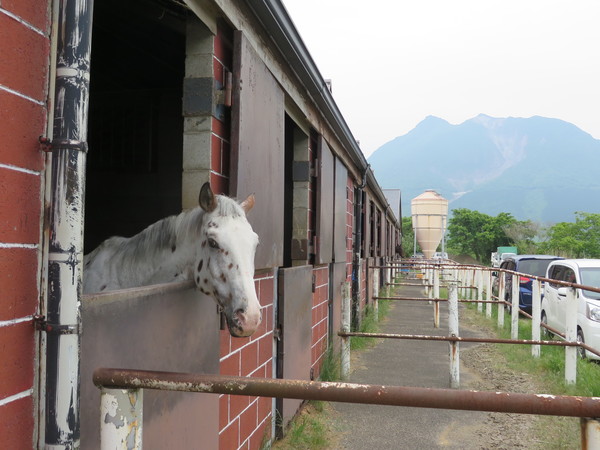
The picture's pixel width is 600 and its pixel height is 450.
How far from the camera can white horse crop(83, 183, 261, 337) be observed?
2154 mm

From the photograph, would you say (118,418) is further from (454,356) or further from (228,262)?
(454,356)

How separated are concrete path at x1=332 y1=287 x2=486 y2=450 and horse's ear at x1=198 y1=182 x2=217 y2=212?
2881mm

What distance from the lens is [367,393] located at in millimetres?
1345

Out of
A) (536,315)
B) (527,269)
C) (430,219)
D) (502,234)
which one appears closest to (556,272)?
(536,315)

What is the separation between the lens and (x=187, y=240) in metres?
2.52

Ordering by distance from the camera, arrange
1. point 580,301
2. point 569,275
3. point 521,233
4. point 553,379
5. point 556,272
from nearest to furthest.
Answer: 1. point 553,379
2. point 580,301
3. point 569,275
4. point 556,272
5. point 521,233

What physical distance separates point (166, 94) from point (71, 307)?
453cm

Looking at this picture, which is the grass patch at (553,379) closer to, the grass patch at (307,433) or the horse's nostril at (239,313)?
the grass patch at (307,433)

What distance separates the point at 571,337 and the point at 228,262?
209 inches

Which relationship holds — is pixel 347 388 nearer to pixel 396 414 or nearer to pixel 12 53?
pixel 12 53

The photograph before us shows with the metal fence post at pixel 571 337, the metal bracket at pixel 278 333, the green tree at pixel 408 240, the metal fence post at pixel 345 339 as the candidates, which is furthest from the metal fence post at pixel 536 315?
the green tree at pixel 408 240

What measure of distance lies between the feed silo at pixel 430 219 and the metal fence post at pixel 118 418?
37506 millimetres

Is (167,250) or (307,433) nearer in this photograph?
(167,250)

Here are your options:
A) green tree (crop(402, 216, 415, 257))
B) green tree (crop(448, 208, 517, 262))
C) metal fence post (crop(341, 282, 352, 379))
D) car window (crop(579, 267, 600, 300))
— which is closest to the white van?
car window (crop(579, 267, 600, 300))
